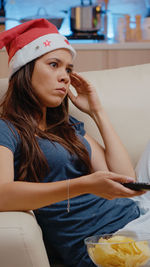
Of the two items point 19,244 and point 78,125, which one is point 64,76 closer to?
point 78,125

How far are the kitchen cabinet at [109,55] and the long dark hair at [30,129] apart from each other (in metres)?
1.63

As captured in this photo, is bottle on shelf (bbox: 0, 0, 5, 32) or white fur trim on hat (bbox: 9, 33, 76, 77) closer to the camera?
white fur trim on hat (bbox: 9, 33, 76, 77)

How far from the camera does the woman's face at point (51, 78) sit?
158cm

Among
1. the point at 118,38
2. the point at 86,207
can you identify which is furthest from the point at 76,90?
the point at 118,38

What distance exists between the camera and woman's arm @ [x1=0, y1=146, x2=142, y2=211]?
1.11 meters

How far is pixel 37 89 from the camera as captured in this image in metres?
1.60

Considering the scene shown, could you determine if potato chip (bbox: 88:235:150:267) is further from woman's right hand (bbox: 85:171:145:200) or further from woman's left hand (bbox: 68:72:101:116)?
woman's left hand (bbox: 68:72:101:116)

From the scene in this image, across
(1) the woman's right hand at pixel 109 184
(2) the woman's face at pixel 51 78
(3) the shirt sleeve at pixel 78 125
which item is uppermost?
(2) the woman's face at pixel 51 78

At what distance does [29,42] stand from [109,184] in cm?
78

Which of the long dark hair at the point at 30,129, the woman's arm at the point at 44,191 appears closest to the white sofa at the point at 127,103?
the long dark hair at the point at 30,129

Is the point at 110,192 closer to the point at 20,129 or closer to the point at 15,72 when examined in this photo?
the point at 20,129

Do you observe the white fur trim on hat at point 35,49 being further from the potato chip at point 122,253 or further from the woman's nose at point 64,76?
the potato chip at point 122,253

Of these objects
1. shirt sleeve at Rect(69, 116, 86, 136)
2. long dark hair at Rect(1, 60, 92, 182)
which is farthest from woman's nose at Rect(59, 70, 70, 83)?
shirt sleeve at Rect(69, 116, 86, 136)

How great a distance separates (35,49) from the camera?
63.5 inches
